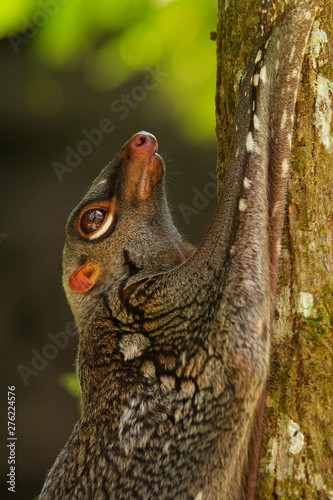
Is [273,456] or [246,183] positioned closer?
[273,456]

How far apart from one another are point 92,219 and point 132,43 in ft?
12.4

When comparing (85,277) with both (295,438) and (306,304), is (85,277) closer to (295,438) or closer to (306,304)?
(306,304)

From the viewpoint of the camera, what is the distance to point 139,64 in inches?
301

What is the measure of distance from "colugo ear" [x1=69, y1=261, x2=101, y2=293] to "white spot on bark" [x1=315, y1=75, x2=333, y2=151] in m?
1.89

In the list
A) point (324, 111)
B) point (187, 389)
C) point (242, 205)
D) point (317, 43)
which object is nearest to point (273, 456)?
point (187, 389)

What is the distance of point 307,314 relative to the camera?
3.19m

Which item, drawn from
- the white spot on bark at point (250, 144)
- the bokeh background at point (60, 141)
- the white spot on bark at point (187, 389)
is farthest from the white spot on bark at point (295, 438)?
the bokeh background at point (60, 141)

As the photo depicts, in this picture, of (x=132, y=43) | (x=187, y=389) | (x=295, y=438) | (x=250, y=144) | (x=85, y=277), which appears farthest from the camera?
(x=132, y=43)

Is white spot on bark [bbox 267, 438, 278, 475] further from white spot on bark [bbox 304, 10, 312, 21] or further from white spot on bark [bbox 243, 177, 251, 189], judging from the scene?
white spot on bark [bbox 304, 10, 312, 21]

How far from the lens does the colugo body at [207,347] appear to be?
3178mm

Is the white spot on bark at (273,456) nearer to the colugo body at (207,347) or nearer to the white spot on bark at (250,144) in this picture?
the colugo body at (207,347)

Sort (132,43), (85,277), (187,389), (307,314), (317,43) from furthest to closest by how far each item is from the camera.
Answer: (132,43) → (85,277) → (317,43) → (187,389) → (307,314)

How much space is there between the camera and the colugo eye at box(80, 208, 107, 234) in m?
4.43

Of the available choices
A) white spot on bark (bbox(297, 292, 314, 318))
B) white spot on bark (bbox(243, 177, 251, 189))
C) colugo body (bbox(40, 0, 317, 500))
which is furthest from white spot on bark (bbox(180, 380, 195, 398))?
Answer: white spot on bark (bbox(243, 177, 251, 189))
